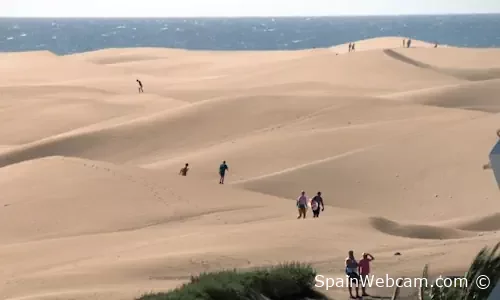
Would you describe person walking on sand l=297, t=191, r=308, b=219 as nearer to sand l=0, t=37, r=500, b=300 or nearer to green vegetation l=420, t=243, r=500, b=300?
sand l=0, t=37, r=500, b=300

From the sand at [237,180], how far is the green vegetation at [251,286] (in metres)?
0.79

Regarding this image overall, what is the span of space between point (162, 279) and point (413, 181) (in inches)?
455

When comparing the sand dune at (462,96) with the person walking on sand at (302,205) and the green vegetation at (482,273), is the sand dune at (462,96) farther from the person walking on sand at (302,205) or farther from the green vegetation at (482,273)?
the green vegetation at (482,273)

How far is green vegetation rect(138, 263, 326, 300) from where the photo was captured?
9234mm

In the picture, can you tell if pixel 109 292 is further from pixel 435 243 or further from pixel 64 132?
pixel 64 132

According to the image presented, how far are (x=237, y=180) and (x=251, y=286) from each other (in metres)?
13.8

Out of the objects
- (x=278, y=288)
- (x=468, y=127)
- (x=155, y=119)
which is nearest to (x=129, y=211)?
(x=278, y=288)

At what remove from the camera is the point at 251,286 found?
9883mm

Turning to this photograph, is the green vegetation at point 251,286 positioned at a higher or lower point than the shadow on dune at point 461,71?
lower

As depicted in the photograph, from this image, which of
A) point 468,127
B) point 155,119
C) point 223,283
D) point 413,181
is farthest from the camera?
point 155,119

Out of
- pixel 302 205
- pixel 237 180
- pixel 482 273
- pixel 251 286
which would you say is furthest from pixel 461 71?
pixel 482 273

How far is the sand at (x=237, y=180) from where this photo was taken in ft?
45.5

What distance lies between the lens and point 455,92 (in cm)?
3653

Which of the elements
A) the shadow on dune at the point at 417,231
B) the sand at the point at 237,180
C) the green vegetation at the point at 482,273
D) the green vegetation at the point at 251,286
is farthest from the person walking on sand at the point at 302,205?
the green vegetation at the point at 482,273
